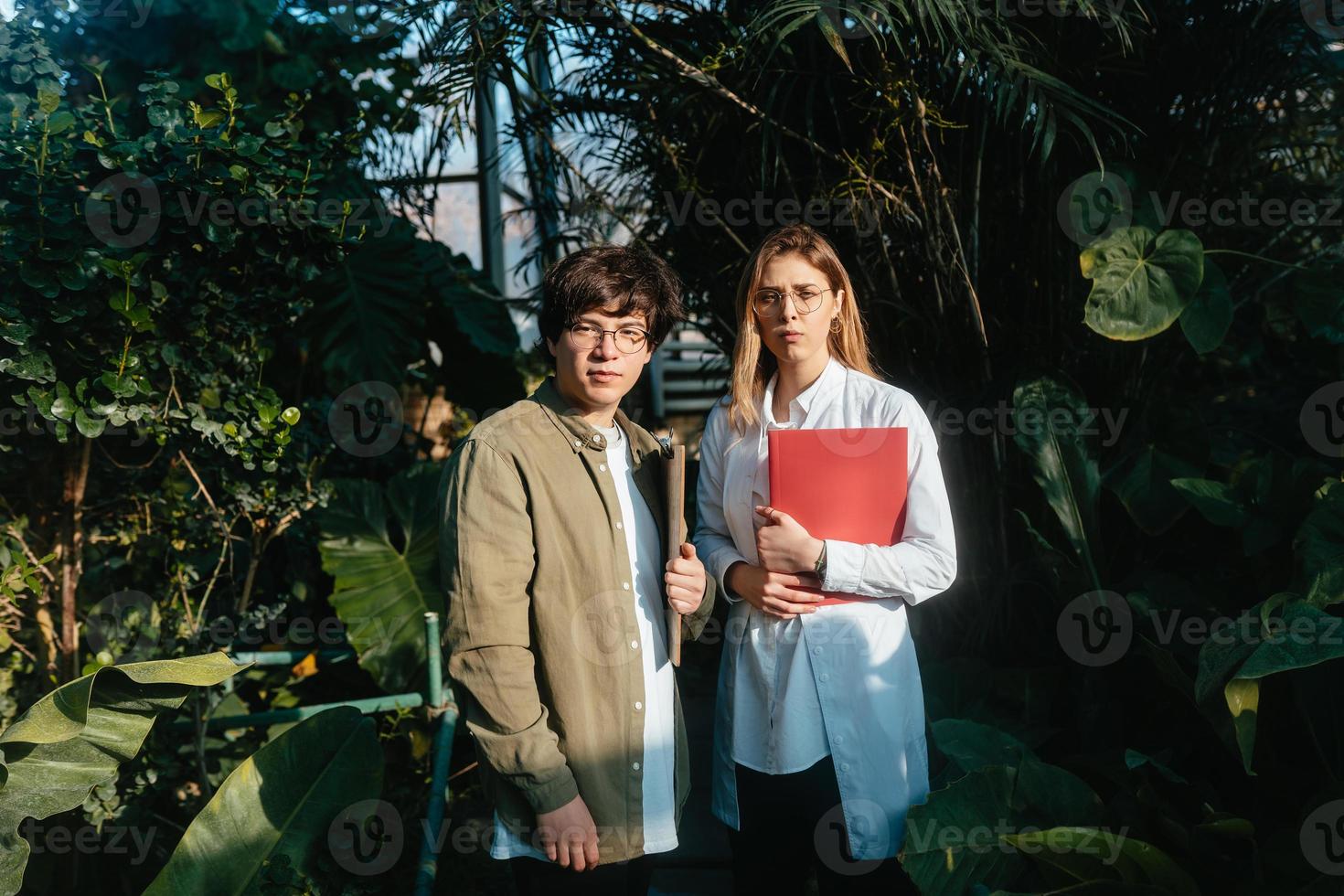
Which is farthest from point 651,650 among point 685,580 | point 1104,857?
point 1104,857

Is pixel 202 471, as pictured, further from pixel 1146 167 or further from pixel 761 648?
pixel 1146 167

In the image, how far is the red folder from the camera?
160 centimetres

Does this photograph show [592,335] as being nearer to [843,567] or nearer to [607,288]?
[607,288]

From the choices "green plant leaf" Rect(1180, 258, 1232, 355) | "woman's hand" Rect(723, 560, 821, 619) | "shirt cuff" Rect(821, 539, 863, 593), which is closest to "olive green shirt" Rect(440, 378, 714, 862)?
"woman's hand" Rect(723, 560, 821, 619)

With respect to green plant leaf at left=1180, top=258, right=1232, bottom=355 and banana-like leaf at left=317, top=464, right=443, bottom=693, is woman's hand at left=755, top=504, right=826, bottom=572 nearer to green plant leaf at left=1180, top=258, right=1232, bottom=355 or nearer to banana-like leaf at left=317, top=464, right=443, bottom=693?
green plant leaf at left=1180, top=258, right=1232, bottom=355

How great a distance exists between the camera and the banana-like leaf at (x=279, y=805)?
183cm

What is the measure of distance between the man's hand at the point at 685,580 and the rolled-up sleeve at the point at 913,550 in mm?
237

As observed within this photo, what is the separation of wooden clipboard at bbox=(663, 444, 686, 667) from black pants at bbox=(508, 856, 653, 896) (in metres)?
0.39

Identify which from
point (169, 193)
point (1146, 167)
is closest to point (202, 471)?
point (169, 193)

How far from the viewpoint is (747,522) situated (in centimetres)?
175

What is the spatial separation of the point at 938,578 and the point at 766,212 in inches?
63.3

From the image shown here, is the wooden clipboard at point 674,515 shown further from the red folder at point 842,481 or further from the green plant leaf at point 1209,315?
the green plant leaf at point 1209,315

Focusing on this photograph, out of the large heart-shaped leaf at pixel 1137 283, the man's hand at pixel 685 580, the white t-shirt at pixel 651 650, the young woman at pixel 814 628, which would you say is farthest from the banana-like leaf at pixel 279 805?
the large heart-shaped leaf at pixel 1137 283

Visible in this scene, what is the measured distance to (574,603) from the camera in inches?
60.3
